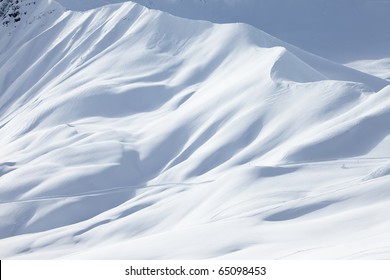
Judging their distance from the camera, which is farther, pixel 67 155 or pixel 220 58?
pixel 220 58

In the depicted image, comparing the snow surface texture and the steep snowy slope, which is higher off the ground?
the steep snowy slope

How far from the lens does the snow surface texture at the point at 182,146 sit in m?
21.8

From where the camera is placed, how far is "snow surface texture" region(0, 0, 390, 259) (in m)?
21.8

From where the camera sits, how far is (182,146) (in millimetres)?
38125

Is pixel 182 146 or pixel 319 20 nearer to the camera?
pixel 182 146

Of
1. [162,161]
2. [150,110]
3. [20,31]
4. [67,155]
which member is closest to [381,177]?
[162,161]

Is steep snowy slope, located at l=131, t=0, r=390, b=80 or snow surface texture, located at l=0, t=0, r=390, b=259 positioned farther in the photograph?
steep snowy slope, located at l=131, t=0, r=390, b=80

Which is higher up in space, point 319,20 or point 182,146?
point 319,20

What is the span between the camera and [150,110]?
44.8 metres

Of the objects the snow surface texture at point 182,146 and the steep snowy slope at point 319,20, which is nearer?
the snow surface texture at point 182,146

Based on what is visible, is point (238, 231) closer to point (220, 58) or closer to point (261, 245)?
point (261, 245)

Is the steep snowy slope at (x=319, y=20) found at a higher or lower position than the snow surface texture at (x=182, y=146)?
higher

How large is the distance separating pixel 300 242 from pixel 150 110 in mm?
26407

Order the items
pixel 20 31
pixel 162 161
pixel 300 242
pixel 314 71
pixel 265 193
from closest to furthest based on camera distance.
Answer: pixel 300 242, pixel 265 193, pixel 162 161, pixel 314 71, pixel 20 31
